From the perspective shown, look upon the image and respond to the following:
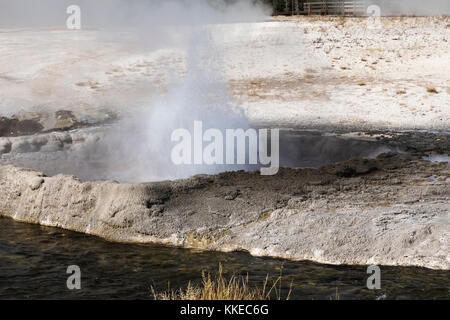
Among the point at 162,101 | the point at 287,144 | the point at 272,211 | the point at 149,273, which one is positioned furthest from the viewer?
the point at 162,101

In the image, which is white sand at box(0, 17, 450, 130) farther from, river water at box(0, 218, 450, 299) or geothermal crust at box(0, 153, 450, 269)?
river water at box(0, 218, 450, 299)

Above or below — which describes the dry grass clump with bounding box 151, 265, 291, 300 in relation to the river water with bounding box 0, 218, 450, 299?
above

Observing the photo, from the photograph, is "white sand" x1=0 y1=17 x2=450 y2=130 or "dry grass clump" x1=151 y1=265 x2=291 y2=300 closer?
"dry grass clump" x1=151 y1=265 x2=291 y2=300

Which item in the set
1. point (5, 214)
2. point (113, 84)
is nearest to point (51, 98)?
point (113, 84)

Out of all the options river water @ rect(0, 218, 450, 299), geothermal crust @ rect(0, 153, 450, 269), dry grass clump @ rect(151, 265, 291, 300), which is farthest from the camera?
geothermal crust @ rect(0, 153, 450, 269)

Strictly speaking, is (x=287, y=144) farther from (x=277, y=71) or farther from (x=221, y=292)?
(x=277, y=71)

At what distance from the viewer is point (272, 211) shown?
5945 mm

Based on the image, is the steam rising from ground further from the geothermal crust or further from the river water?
the river water

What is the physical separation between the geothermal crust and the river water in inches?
6.1

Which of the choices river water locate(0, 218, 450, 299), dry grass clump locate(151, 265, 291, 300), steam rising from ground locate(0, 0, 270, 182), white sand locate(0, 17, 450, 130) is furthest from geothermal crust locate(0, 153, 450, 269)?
white sand locate(0, 17, 450, 130)

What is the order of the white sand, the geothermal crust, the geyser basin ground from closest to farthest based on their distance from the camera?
the geothermal crust
the geyser basin ground
the white sand

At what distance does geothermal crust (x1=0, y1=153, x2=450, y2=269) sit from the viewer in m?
5.39

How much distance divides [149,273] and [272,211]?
53.3 inches

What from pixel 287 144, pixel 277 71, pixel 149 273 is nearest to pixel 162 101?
pixel 287 144
